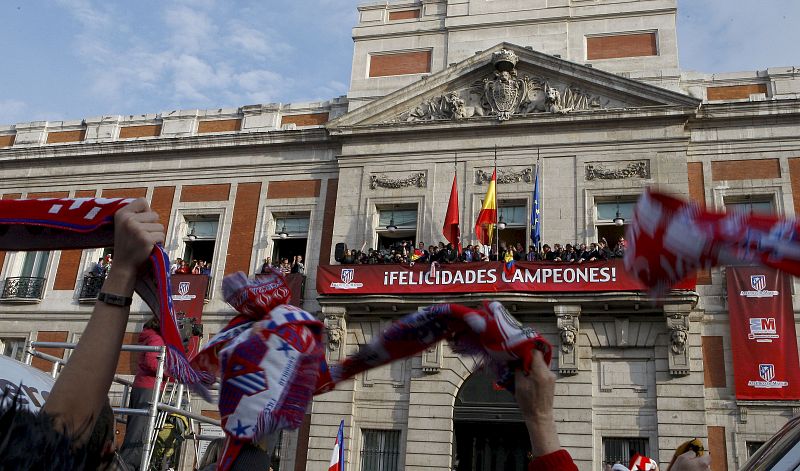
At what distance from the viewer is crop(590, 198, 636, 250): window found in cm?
1797

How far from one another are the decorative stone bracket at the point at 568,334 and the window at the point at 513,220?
9.32 ft

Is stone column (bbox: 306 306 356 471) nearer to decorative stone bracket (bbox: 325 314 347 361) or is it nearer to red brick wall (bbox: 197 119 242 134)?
decorative stone bracket (bbox: 325 314 347 361)

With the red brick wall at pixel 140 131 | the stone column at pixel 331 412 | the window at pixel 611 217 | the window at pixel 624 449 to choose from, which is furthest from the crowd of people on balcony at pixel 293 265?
the window at pixel 624 449

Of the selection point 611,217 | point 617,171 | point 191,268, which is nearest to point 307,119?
point 191,268

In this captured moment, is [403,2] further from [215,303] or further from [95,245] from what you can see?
[95,245]

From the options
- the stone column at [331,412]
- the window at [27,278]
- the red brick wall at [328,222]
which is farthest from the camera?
the window at [27,278]

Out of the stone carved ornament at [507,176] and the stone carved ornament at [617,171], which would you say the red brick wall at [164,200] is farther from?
the stone carved ornament at [617,171]

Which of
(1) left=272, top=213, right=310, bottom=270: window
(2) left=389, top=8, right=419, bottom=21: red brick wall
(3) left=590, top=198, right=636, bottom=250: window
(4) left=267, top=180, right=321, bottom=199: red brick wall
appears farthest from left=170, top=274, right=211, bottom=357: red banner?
(3) left=590, top=198, right=636, bottom=250: window

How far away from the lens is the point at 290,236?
2052cm

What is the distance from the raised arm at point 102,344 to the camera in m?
1.57

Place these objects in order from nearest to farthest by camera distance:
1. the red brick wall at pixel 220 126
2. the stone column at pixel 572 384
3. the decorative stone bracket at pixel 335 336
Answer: the stone column at pixel 572 384
the decorative stone bracket at pixel 335 336
the red brick wall at pixel 220 126

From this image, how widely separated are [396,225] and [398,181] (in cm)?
122

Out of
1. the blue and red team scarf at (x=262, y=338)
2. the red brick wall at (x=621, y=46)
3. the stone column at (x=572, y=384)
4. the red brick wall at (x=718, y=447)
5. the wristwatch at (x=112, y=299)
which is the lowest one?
the wristwatch at (x=112, y=299)

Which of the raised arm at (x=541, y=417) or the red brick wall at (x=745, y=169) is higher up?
the red brick wall at (x=745, y=169)
